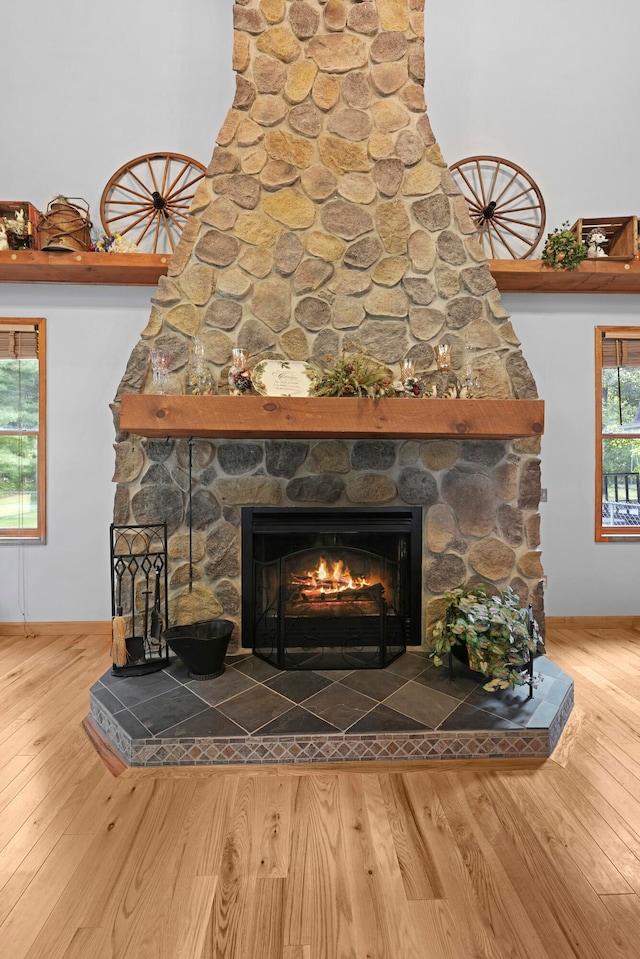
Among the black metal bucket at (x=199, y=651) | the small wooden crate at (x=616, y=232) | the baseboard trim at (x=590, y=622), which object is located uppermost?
the small wooden crate at (x=616, y=232)

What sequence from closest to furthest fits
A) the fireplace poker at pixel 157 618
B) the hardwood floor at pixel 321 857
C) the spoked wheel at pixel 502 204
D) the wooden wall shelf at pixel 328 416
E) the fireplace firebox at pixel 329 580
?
the hardwood floor at pixel 321 857 < the wooden wall shelf at pixel 328 416 < the fireplace poker at pixel 157 618 < the fireplace firebox at pixel 329 580 < the spoked wheel at pixel 502 204

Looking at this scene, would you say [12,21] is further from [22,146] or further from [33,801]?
[33,801]

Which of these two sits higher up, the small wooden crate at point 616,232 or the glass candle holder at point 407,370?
the small wooden crate at point 616,232

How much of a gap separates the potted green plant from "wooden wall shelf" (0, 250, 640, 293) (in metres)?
2.07

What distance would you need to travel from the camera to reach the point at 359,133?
8.21ft

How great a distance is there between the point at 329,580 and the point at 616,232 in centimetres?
287

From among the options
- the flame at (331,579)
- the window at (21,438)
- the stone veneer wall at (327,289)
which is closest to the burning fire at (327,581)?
the flame at (331,579)

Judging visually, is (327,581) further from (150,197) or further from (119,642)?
(150,197)

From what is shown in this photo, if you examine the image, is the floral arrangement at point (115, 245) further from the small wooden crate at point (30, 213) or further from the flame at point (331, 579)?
the flame at point (331, 579)

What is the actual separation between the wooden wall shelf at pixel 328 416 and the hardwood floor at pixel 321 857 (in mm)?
1343

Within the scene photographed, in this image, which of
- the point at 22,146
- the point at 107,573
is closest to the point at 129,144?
the point at 22,146

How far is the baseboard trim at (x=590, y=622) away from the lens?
336 centimetres

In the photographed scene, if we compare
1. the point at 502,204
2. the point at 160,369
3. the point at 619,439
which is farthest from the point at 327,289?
the point at 619,439

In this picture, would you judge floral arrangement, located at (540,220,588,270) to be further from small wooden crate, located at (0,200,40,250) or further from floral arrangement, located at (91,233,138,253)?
small wooden crate, located at (0,200,40,250)
